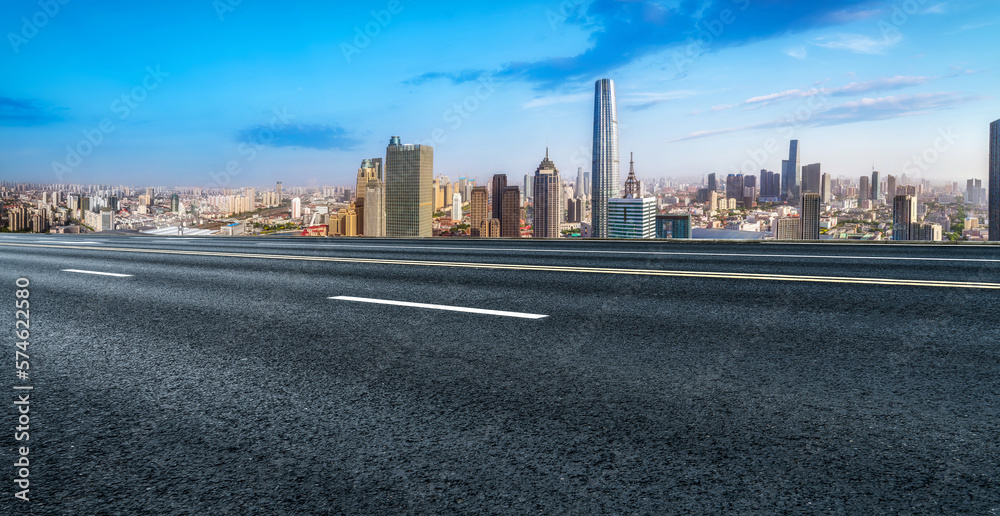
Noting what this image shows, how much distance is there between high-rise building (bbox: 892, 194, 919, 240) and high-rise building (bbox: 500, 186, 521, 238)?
97.0 feet

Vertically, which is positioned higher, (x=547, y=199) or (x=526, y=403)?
(x=547, y=199)

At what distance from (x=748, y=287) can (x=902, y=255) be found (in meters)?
5.15

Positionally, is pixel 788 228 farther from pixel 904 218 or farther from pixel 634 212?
pixel 634 212

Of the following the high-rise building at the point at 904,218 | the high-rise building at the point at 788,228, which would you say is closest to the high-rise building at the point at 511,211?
the high-rise building at the point at 788,228

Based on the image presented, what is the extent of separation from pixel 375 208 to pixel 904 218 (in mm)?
58821

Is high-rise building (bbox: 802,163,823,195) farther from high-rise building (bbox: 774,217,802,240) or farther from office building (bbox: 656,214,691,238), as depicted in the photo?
high-rise building (bbox: 774,217,802,240)

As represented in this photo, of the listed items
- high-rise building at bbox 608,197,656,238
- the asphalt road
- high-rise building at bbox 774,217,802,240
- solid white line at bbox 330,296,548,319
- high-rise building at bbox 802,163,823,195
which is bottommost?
the asphalt road

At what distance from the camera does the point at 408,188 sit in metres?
76.4

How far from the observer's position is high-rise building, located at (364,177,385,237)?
60.9 metres

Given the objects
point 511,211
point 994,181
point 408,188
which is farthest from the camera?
point 408,188

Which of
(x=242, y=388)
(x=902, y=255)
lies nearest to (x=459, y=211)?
(x=902, y=255)

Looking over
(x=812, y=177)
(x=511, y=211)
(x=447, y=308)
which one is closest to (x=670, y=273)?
(x=447, y=308)

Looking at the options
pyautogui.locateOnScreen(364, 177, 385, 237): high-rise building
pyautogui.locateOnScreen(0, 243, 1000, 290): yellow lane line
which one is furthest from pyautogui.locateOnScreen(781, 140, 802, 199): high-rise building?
pyautogui.locateOnScreen(0, 243, 1000, 290): yellow lane line

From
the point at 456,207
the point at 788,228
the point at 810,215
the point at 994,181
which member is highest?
the point at 456,207
